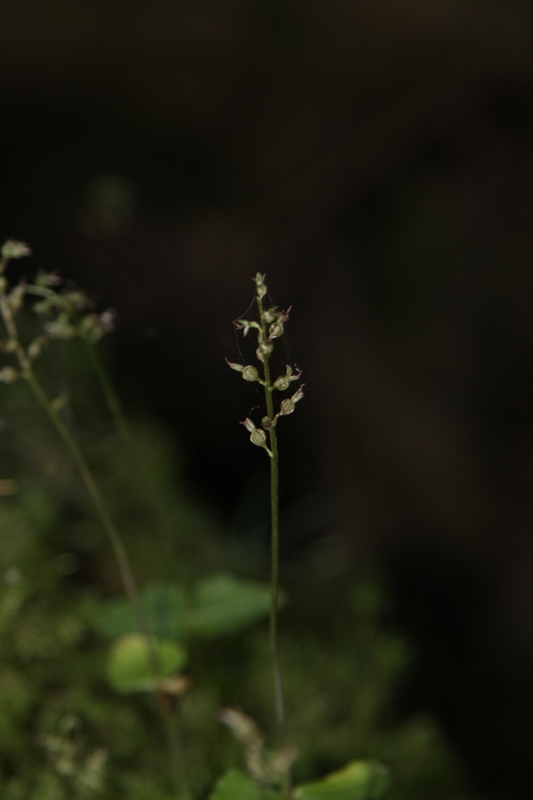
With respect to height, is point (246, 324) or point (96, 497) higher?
point (246, 324)

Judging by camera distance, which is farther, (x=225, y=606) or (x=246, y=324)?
(x=225, y=606)

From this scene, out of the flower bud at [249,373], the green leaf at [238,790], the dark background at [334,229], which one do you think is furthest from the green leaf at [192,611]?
the dark background at [334,229]

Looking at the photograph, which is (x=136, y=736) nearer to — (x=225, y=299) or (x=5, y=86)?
(x=225, y=299)

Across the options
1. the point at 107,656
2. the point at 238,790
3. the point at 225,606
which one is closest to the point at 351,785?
the point at 238,790

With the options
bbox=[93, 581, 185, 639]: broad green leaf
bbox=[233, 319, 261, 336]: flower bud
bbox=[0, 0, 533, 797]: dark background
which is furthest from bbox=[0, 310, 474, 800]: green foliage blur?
bbox=[0, 0, 533, 797]: dark background

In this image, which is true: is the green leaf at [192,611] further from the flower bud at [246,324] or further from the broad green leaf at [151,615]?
the flower bud at [246,324]

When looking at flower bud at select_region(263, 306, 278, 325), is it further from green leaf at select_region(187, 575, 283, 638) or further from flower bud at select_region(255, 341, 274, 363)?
green leaf at select_region(187, 575, 283, 638)

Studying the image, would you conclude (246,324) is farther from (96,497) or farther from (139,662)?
(139,662)
